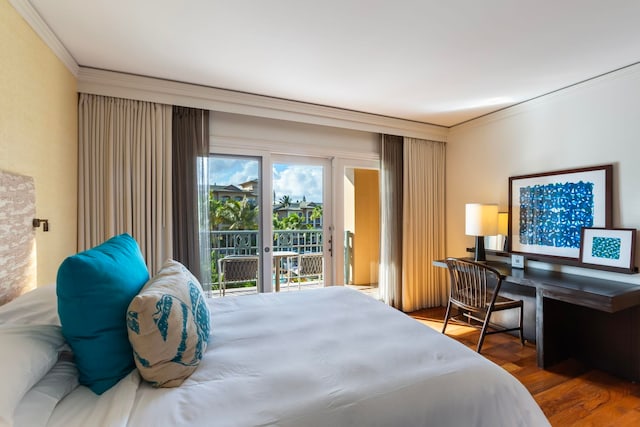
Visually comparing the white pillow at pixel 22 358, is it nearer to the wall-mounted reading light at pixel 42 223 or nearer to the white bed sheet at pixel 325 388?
the white bed sheet at pixel 325 388

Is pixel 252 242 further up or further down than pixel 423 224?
further down

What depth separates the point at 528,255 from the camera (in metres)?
3.15

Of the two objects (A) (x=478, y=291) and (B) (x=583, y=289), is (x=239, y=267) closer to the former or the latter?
(A) (x=478, y=291)

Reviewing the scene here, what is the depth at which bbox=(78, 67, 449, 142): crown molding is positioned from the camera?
8.40 feet

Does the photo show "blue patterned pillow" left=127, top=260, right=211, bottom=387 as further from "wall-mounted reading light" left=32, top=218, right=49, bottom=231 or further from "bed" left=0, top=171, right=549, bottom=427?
"wall-mounted reading light" left=32, top=218, right=49, bottom=231

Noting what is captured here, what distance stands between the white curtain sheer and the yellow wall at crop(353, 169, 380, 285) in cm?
25

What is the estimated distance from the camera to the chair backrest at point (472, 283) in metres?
2.74

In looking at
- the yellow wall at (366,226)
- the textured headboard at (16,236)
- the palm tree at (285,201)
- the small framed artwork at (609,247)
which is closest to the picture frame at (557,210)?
A: the small framed artwork at (609,247)

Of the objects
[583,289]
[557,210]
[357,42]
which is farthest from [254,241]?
[557,210]

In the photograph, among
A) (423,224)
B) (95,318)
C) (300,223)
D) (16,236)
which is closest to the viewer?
(95,318)

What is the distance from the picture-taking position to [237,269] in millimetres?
3277

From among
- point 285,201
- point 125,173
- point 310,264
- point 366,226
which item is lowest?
point 310,264

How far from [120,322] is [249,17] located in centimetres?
181

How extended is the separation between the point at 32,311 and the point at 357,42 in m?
2.33
